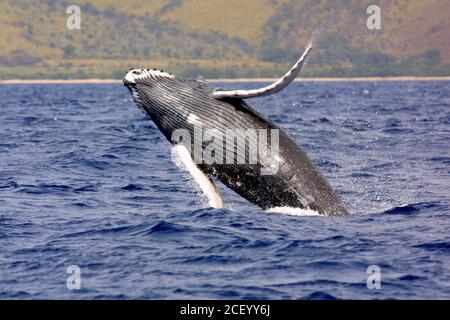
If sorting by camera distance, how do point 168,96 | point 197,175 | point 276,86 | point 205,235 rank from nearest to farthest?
1. point 276,86
2. point 197,175
3. point 205,235
4. point 168,96

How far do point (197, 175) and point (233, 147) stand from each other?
2.16ft

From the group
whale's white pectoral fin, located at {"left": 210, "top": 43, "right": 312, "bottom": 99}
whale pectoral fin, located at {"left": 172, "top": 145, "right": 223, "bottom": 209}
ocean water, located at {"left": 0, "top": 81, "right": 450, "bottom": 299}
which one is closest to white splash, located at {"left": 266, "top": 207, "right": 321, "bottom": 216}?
ocean water, located at {"left": 0, "top": 81, "right": 450, "bottom": 299}

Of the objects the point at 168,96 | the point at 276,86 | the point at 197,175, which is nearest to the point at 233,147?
the point at 197,175

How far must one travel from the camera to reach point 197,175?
12531 millimetres

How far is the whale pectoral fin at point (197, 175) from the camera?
12.5 m

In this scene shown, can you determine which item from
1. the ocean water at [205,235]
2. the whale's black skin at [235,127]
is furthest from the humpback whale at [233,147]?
the ocean water at [205,235]

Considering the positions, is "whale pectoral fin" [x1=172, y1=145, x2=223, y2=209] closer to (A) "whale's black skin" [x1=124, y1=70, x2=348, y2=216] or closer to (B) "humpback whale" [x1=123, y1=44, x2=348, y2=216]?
(B) "humpback whale" [x1=123, y1=44, x2=348, y2=216]

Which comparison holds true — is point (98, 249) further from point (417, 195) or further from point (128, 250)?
point (417, 195)

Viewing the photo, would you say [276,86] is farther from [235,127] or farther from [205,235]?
[205,235]

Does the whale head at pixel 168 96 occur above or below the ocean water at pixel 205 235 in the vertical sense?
above

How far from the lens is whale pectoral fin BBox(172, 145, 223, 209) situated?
41.2 feet

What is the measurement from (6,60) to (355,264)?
7515 inches

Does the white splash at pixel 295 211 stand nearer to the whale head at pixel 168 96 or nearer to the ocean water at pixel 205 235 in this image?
the ocean water at pixel 205 235
